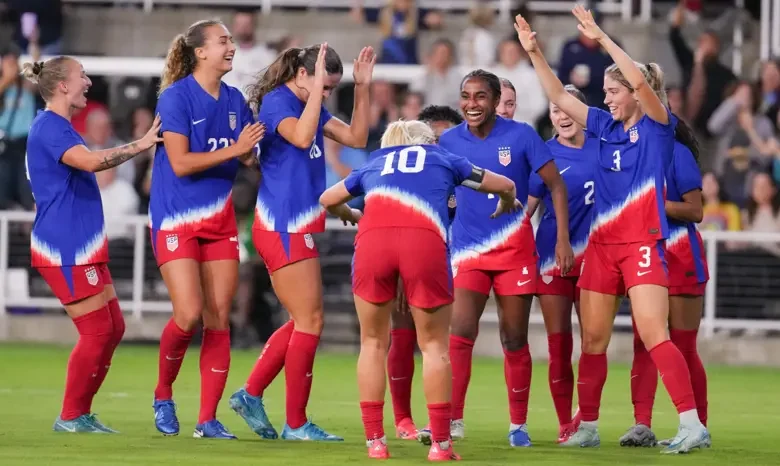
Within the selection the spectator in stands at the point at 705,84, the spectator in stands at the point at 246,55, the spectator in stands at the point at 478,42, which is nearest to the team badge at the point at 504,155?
the spectator in stands at the point at 246,55

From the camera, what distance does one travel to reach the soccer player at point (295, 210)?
9992mm

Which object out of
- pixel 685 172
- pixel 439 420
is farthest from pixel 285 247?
pixel 685 172

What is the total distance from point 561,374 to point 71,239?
10.5ft

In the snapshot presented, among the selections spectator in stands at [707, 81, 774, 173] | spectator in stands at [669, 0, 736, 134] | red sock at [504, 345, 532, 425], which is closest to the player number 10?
red sock at [504, 345, 532, 425]

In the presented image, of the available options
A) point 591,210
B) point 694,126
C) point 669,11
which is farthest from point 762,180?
point 591,210

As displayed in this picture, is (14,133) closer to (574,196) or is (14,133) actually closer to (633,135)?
(574,196)

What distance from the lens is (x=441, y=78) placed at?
18.4 m

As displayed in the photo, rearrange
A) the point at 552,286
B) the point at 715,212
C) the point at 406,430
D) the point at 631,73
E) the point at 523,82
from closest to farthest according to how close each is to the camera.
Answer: the point at 631,73 → the point at 406,430 → the point at 552,286 → the point at 715,212 → the point at 523,82

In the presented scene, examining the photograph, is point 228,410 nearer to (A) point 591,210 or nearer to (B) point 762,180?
(A) point 591,210

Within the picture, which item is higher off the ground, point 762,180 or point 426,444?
point 762,180

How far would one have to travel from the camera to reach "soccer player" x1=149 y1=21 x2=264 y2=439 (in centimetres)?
997

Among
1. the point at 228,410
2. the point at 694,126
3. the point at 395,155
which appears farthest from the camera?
the point at 694,126

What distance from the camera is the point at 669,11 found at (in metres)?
22.0

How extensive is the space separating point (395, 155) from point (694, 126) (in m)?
10.9
